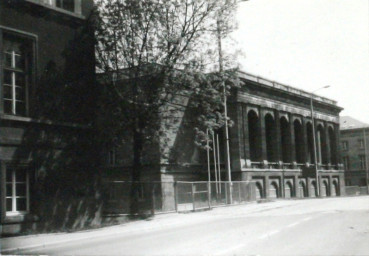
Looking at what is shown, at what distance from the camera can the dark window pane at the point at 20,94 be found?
18.9 m

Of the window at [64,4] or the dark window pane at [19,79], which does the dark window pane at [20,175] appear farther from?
the window at [64,4]

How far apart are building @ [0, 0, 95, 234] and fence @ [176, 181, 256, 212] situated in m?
8.12

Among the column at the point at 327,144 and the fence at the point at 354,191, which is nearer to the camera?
the column at the point at 327,144

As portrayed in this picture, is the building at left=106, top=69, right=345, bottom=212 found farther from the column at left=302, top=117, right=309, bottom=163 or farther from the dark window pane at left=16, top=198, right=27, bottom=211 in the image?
the dark window pane at left=16, top=198, right=27, bottom=211

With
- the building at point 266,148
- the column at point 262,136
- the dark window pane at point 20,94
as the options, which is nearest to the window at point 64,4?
the dark window pane at point 20,94

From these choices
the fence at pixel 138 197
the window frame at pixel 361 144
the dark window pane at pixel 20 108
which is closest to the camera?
the dark window pane at pixel 20 108

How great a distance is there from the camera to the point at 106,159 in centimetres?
4141

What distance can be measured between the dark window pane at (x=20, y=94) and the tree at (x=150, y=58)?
6.24m

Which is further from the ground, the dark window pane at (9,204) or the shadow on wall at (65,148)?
the shadow on wall at (65,148)

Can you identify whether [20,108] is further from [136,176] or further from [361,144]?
[361,144]

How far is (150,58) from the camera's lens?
997 inches

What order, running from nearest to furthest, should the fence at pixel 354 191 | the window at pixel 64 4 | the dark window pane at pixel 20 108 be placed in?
the dark window pane at pixel 20 108 < the window at pixel 64 4 < the fence at pixel 354 191

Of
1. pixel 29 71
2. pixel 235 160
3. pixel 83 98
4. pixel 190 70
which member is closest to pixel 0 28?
pixel 29 71

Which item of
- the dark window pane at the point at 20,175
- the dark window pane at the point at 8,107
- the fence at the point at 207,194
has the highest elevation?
the dark window pane at the point at 8,107
